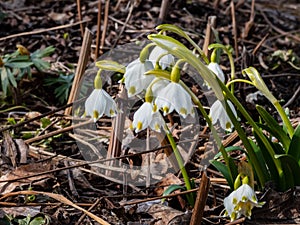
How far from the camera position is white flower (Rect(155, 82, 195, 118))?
125 centimetres

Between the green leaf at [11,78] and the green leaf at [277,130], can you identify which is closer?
the green leaf at [277,130]

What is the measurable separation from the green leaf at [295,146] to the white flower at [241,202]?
16 cm

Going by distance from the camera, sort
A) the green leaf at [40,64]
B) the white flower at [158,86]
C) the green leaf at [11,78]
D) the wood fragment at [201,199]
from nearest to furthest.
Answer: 1. the wood fragment at [201,199]
2. the white flower at [158,86]
3. the green leaf at [11,78]
4. the green leaf at [40,64]

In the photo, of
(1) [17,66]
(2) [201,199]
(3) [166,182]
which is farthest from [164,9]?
(2) [201,199]

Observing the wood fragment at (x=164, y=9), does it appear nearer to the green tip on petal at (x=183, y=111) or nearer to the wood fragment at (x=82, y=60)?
the wood fragment at (x=82, y=60)

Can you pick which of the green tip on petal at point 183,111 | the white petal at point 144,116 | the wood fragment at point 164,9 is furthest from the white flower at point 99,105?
the wood fragment at point 164,9

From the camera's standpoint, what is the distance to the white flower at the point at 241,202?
4.32 ft

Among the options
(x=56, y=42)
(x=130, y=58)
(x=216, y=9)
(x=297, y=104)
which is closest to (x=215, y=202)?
(x=297, y=104)

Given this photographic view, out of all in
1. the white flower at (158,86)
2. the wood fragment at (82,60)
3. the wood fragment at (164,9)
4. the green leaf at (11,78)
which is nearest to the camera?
the white flower at (158,86)

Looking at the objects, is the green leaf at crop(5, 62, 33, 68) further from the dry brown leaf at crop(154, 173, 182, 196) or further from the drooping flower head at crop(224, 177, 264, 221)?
the drooping flower head at crop(224, 177, 264, 221)

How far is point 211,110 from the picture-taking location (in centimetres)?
138

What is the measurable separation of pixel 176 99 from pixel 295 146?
37cm

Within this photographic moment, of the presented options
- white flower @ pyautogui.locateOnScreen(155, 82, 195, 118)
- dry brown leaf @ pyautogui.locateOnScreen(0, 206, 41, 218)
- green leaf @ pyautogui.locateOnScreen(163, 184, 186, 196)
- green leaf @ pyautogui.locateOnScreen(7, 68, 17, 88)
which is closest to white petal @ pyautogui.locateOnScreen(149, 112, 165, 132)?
white flower @ pyautogui.locateOnScreen(155, 82, 195, 118)

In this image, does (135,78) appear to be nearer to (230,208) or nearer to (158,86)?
(158,86)
